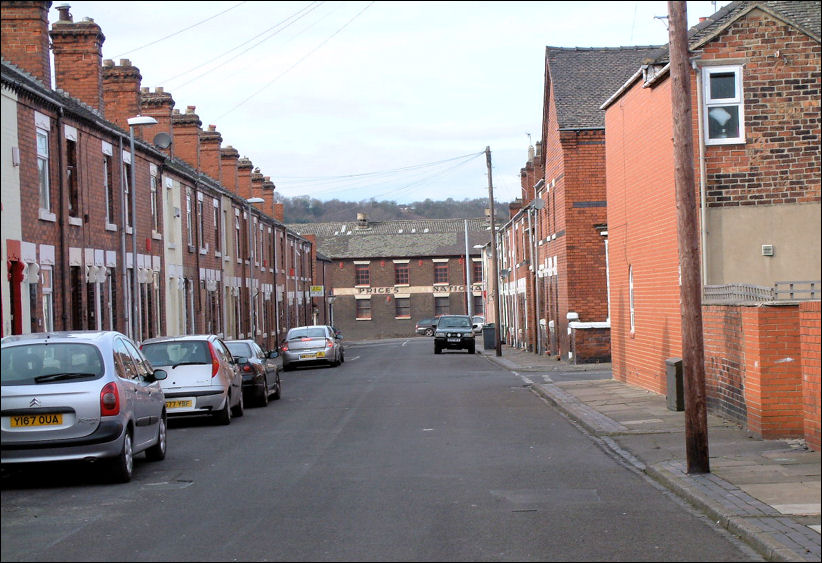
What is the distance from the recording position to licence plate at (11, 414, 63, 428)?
11078 millimetres

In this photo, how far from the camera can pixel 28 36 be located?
22.4m

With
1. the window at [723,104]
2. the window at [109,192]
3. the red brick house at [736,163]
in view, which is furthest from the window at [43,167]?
the window at [723,104]

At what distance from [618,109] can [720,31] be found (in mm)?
5790

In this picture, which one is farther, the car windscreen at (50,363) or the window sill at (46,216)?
the window sill at (46,216)

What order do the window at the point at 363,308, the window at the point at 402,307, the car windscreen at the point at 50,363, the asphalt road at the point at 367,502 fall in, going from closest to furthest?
the asphalt road at the point at 367,502 < the car windscreen at the point at 50,363 < the window at the point at 363,308 < the window at the point at 402,307

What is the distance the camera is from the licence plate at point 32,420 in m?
11.1

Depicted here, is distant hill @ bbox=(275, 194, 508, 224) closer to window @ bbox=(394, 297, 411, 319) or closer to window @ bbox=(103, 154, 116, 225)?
window @ bbox=(394, 297, 411, 319)

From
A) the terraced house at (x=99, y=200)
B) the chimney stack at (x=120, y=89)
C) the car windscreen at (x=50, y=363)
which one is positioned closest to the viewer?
the car windscreen at (x=50, y=363)

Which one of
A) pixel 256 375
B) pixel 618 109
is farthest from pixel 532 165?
pixel 256 375

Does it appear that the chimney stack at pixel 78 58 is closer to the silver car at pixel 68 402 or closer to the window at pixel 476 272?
the silver car at pixel 68 402

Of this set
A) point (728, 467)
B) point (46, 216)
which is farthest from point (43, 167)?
point (728, 467)

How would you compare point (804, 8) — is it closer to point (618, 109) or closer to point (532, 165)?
point (618, 109)

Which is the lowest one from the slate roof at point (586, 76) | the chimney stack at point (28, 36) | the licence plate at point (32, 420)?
the licence plate at point (32, 420)

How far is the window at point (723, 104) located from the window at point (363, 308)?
75131 mm
